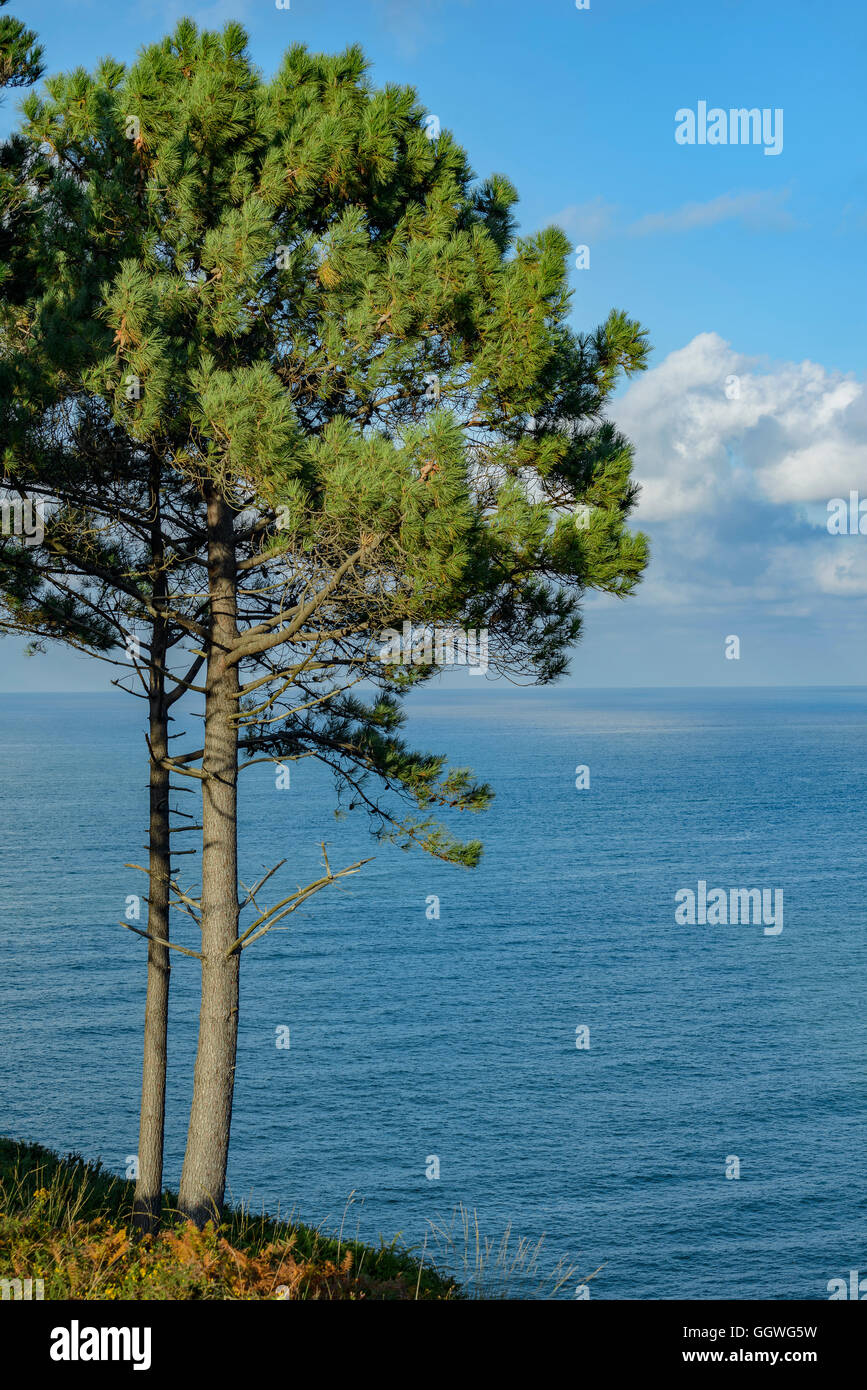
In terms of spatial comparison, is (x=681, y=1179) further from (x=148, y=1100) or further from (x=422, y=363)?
(x=422, y=363)

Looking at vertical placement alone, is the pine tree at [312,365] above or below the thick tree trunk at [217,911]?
above

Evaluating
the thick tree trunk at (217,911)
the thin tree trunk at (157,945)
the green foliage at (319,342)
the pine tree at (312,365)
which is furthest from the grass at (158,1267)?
the green foliage at (319,342)

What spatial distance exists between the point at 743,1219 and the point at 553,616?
1403 inches

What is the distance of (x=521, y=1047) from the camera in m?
51.9

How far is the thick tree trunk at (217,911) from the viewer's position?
366 inches

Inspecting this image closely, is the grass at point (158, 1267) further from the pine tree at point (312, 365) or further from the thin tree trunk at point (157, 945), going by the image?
the thin tree trunk at point (157, 945)

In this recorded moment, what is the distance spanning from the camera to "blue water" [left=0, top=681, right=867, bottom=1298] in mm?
37406

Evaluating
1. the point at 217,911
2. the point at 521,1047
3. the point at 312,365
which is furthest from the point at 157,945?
the point at 521,1047

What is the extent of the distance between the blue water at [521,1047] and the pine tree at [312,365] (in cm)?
Answer: 2365

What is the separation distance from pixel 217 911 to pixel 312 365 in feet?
16.9

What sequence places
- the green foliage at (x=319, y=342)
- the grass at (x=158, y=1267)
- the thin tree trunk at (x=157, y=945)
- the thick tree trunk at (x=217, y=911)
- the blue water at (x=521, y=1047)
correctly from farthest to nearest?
the blue water at (x=521, y=1047), the thin tree trunk at (x=157, y=945), the thick tree trunk at (x=217, y=911), the green foliage at (x=319, y=342), the grass at (x=158, y=1267)

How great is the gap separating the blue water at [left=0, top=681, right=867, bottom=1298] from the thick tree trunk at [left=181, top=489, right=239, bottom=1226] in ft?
70.2

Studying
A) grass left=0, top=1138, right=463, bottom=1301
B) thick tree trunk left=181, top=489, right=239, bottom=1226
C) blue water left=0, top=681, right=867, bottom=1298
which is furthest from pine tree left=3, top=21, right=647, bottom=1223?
blue water left=0, top=681, right=867, bottom=1298
